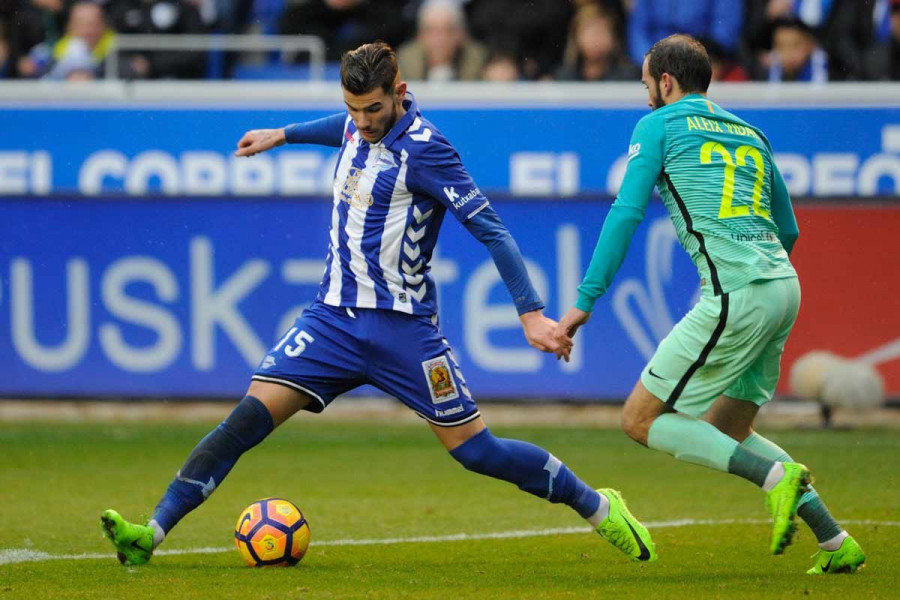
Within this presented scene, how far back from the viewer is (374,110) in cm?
602

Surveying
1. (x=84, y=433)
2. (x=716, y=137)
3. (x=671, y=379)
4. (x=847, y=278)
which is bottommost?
(x=84, y=433)

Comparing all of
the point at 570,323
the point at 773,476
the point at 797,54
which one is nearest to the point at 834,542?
the point at 773,476

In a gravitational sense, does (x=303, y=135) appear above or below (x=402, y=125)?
below

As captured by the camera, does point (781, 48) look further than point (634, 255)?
Yes

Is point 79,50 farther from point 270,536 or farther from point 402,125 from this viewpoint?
point 270,536

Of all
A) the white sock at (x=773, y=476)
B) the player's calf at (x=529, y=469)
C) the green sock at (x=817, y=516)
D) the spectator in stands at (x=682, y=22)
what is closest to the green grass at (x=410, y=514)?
the green sock at (x=817, y=516)

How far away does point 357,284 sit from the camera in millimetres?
6219

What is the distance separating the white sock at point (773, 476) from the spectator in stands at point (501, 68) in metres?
7.59

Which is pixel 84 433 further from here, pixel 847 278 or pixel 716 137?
pixel 716 137

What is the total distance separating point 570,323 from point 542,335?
0.14 metres

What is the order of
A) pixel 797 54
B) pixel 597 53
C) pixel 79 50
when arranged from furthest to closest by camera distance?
pixel 79 50, pixel 597 53, pixel 797 54

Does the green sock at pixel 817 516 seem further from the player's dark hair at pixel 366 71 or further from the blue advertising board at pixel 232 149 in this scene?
the blue advertising board at pixel 232 149

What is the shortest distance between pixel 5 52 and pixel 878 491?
355 inches

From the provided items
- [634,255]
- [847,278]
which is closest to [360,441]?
[634,255]
